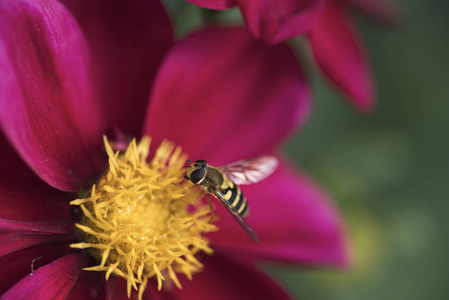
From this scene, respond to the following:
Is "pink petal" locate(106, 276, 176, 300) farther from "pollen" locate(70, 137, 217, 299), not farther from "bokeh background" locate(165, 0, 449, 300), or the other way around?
"bokeh background" locate(165, 0, 449, 300)

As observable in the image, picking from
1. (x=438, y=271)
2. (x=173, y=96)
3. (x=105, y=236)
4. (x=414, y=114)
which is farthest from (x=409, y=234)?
(x=105, y=236)

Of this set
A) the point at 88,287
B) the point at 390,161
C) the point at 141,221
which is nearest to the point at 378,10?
the point at 390,161

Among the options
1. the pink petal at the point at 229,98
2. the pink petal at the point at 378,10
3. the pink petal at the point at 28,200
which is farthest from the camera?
the pink petal at the point at 378,10

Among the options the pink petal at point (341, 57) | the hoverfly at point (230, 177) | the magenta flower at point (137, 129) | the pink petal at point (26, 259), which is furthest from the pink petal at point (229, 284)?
the pink petal at point (341, 57)

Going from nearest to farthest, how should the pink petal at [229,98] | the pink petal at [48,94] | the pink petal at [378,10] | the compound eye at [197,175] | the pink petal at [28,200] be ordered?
the pink petal at [48,94] < the pink petal at [28,200] < the compound eye at [197,175] < the pink petal at [229,98] < the pink petal at [378,10]

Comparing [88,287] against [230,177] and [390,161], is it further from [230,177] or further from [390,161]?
[390,161]

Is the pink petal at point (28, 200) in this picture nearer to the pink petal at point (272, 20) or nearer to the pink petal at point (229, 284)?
the pink petal at point (229, 284)
